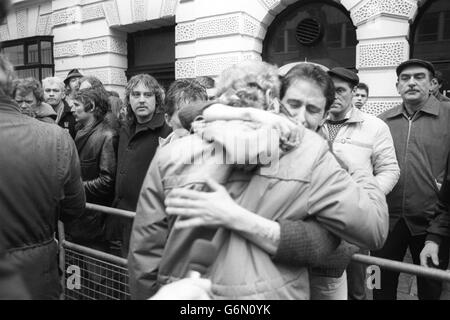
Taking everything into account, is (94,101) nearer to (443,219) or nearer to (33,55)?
(443,219)

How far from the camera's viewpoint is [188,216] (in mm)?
1357

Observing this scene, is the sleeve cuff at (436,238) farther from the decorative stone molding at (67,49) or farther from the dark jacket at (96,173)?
the decorative stone molding at (67,49)

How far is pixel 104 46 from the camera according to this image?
904 centimetres

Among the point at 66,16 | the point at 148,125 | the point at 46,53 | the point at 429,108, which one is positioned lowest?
the point at 148,125

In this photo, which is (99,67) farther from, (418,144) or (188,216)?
(188,216)

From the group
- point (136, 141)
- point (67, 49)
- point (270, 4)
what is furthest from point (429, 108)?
point (67, 49)

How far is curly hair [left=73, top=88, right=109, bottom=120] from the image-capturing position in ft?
12.3

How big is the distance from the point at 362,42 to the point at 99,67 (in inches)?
220

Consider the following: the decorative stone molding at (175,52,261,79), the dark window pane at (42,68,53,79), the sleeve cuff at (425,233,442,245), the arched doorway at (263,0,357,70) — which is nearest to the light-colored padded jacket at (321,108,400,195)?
the sleeve cuff at (425,233,442,245)

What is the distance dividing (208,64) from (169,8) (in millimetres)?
1455

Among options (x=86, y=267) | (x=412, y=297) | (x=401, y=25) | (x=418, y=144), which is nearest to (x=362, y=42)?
(x=401, y=25)

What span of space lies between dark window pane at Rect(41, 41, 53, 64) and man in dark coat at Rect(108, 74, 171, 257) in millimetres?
7573

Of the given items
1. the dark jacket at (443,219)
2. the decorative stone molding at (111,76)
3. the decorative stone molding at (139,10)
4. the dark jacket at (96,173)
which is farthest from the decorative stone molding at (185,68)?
the dark jacket at (443,219)

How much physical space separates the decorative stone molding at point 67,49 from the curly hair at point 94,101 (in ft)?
20.3
